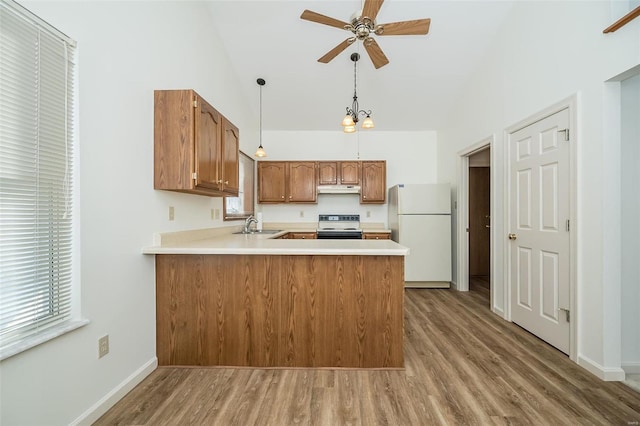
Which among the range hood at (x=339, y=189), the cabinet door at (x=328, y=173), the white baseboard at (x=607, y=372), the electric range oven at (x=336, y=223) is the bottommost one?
the white baseboard at (x=607, y=372)

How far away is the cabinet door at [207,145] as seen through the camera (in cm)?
205

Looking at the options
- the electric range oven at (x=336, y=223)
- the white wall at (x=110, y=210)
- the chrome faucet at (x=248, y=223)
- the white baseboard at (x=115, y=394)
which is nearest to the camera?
the white wall at (x=110, y=210)

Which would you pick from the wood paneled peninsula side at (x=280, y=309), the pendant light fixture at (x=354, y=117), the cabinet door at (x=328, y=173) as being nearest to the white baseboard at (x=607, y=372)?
the wood paneled peninsula side at (x=280, y=309)

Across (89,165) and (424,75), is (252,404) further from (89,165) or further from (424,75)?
(424,75)

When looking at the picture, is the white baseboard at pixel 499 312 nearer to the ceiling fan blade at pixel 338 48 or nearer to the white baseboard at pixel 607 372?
the white baseboard at pixel 607 372

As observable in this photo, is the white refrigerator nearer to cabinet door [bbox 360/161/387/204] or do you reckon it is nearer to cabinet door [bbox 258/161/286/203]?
cabinet door [bbox 360/161/387/204]

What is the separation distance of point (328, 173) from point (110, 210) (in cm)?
346

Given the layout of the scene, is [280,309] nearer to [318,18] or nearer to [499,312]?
[318,18]

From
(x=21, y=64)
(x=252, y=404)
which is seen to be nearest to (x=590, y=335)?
(x=252, y=404)

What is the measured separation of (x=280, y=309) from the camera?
2039 millimetres

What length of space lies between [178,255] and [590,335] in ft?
10.0

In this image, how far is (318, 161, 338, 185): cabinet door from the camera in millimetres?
4730

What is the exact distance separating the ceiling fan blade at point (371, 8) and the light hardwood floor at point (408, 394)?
257 cm

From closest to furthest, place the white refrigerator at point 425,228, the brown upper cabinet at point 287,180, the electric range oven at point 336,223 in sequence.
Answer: the white refrigerator at point 425,228
the electric range oven at point 336,223
the brown upper cabinet at point 287,180
